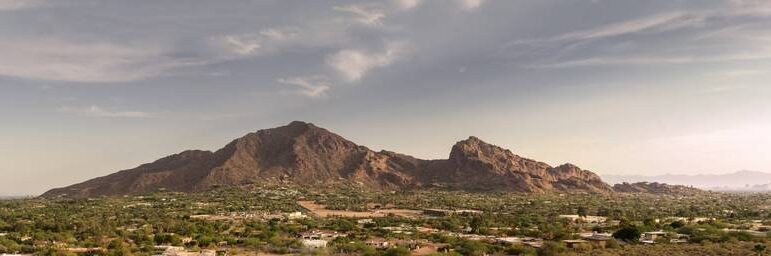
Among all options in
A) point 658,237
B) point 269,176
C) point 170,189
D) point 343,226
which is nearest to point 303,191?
point 269,176

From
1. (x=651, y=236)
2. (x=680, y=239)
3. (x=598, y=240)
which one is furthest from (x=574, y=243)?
(x=680, y=239)

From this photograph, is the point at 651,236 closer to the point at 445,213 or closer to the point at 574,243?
the point at 574,243

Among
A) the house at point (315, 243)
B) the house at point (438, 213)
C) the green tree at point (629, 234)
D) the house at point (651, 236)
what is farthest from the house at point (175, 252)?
the house at point (438, 213)

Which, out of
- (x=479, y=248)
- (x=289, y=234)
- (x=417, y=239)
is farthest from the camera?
(x=289, y=234)

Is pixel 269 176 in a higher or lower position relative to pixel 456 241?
higher

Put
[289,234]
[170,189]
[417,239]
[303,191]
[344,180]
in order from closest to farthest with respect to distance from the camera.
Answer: [417,239], [289,234], [303,191], [170,189], [344,180]

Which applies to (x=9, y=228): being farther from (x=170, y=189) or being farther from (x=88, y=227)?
(x=170, y=189)

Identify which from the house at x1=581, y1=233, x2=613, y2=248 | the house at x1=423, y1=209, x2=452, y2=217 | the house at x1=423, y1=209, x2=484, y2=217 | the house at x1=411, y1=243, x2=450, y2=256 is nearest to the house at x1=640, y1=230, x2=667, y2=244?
the house at x1=581, y1=233, x2=613, y2=248

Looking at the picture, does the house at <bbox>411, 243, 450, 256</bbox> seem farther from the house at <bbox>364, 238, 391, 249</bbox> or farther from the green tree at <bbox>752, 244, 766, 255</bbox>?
the green tree at <bbox>752, 244, 766, 255</bbox>
